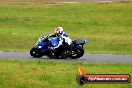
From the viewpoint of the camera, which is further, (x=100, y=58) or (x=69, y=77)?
(x=100, y=58)

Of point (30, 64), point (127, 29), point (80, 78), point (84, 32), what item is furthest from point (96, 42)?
point (80, 78)

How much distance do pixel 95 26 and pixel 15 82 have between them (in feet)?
106

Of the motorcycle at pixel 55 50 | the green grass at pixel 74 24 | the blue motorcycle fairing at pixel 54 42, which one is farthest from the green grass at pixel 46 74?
the green grass at pixel 74 24

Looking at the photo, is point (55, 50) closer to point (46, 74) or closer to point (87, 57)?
point (87, 57)

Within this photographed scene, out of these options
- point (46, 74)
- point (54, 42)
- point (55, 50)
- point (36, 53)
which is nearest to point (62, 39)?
point (54, 42)

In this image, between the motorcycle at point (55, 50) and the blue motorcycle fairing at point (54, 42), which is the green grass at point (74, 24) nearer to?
the motorcycle at point (55, 50)

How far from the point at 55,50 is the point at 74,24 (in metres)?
24.2

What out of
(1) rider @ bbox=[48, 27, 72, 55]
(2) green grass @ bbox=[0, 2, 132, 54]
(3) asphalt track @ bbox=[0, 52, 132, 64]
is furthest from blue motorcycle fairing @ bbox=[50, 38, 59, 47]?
(2) green grass @ bbox=[0, 2, 132, 54]

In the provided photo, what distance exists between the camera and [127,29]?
43.6 meters

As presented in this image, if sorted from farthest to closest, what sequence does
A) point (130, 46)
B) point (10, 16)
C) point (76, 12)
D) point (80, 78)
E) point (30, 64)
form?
1. point (76, 12)
2. point (10, 16)
3. point (130, 46)
4. point (30, 64)
5. point (80, 78)

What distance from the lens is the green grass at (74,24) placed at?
1296 inches

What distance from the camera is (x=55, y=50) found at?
22312 mm

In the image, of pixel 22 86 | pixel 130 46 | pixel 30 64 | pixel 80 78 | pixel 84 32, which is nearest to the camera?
pixel 80 78

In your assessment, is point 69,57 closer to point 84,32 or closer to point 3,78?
point 3,78
